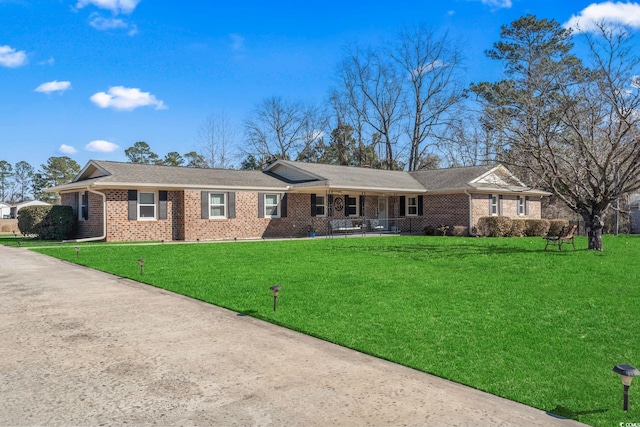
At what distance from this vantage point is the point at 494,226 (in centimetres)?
2388

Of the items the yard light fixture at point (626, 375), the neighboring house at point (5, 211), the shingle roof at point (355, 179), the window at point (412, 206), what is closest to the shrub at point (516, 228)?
the shingle roof at point (355, 179)

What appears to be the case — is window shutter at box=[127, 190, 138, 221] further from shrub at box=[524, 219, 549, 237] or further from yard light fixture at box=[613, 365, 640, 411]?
shrub at box=[524, 219, 549, 237]

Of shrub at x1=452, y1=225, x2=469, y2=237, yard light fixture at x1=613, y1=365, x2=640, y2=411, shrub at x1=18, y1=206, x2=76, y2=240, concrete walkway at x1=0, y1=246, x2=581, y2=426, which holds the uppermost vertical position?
shrub at x1=18, y1=206, x2=76, y2=240

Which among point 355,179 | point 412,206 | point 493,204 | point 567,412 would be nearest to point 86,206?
point 355,179

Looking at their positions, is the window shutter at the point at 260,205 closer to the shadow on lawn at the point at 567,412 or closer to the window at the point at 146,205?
the window at the point at 146,205

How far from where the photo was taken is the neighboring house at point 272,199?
20.4 m

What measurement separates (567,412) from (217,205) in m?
19.9

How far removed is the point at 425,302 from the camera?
25.5ft

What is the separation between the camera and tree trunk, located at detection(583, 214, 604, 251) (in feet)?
54.2

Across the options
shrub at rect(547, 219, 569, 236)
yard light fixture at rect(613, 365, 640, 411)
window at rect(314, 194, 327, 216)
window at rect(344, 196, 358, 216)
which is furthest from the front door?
A: yard light fixture at rect(613, 365, 640, 411)

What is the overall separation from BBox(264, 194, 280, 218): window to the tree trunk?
13935 mm

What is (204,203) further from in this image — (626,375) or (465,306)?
(626,375)

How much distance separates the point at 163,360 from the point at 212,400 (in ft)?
4.24

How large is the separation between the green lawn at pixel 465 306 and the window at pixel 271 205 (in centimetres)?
912
